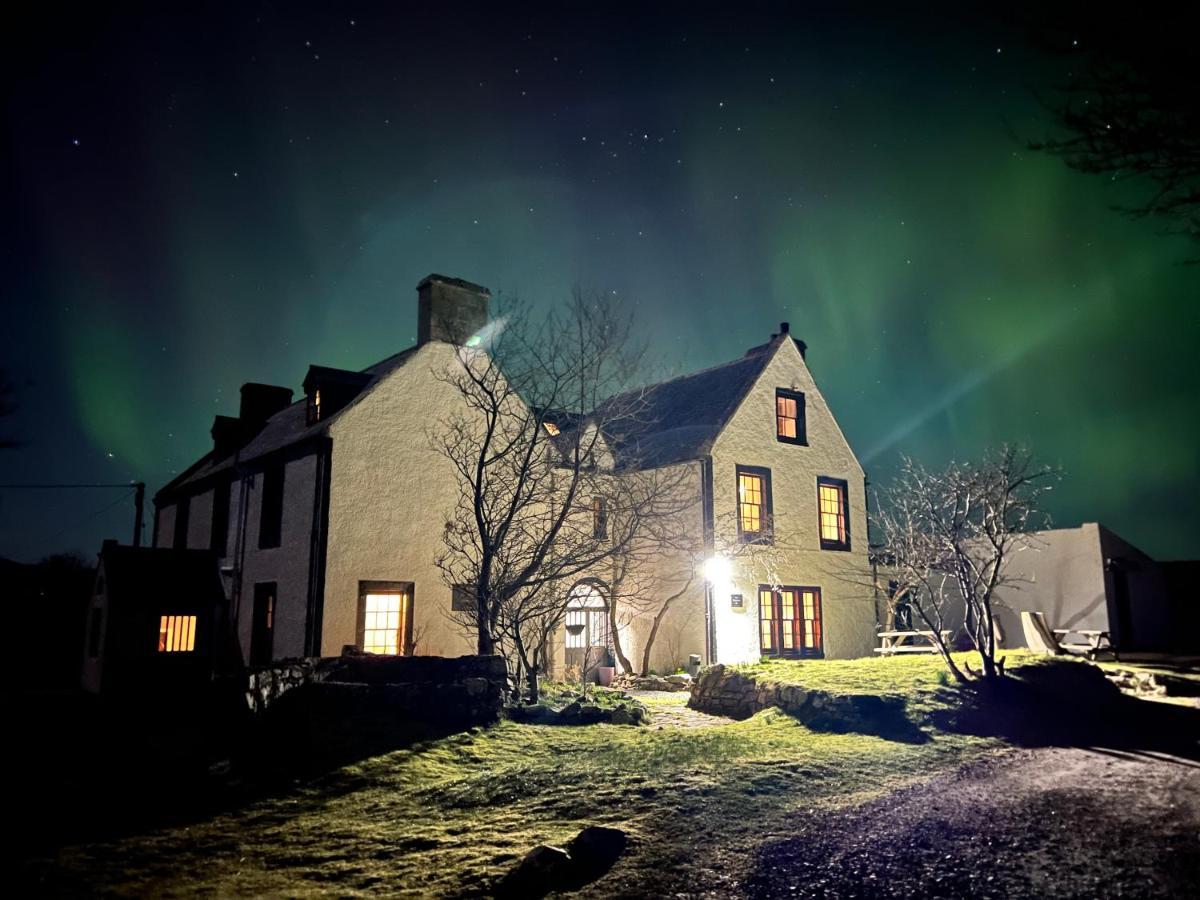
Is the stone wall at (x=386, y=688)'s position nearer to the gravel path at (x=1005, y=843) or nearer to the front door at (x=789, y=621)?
the gravel path at (x=1005, y=843)

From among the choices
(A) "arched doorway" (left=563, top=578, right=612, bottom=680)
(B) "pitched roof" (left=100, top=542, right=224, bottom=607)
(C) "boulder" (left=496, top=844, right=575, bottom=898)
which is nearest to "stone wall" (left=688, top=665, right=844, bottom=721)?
(A) "arched doorway" (left=563, top=578, right=612, bottom=680)

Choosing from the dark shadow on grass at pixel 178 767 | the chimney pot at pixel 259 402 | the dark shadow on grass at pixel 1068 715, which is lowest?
the dark shadow on grass at pixel 178 767

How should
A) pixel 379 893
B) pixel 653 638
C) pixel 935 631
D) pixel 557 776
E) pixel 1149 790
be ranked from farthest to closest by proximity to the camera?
1. pixel 653 638
2. pixel 935 631
3. pixel 557 776
4. pixel 1149 790
5. pixel 379 893

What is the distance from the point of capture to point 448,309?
20281mm

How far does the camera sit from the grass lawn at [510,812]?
6438mm

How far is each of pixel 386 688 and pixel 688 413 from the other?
1432cm

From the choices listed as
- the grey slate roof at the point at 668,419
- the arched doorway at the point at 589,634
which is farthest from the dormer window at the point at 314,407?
the arched doorway at the point at 589,634

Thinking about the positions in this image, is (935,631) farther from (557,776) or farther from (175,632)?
(175,632)

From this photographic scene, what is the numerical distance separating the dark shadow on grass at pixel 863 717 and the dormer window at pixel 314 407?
13489 mm

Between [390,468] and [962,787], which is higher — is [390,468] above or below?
above

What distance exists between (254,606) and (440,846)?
47.3ft

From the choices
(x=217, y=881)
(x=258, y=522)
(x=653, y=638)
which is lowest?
(x=217, y=881)

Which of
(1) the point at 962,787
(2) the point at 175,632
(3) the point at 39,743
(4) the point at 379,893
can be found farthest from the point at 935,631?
(2) the point at 175,632

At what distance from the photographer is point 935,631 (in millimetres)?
14312
